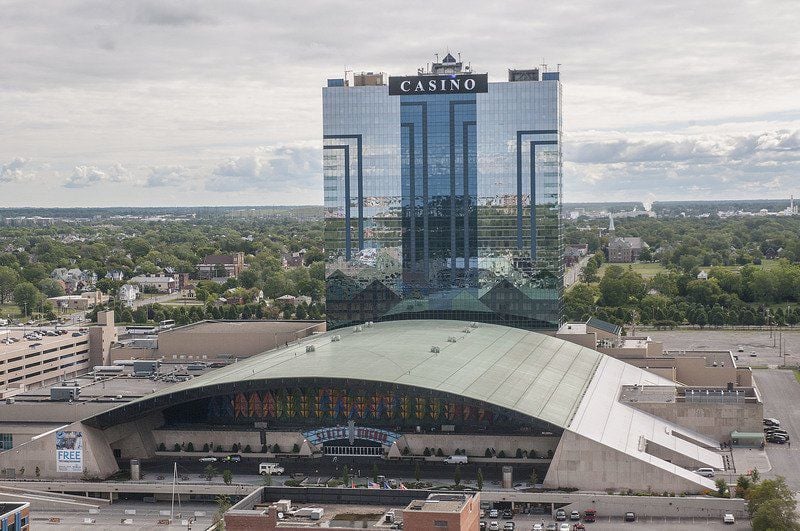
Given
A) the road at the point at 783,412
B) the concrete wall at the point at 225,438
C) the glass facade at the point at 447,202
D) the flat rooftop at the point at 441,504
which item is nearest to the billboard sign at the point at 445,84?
the glass facade at the point at 447,202

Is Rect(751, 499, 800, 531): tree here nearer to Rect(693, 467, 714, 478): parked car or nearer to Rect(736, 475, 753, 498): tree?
Rect(736, 475, 753, 498): tree

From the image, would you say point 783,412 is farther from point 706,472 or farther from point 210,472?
point 210,472

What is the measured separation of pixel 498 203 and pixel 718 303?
86.3m

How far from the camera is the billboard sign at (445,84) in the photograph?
113 metres

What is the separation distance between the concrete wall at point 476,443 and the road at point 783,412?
50.7 ft

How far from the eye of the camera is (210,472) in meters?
80.3

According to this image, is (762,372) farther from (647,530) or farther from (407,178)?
(647,530)

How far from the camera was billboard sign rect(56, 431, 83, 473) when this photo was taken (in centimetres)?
8150

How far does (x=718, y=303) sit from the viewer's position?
18950cm

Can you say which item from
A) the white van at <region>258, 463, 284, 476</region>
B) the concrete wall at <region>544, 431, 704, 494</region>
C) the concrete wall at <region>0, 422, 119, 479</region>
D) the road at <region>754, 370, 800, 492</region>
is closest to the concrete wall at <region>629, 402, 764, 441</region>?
the road at <region>754, 370, 800, 492</region>

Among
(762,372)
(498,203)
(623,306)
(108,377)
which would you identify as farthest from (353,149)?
(623,306)

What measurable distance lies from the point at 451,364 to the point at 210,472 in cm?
1920

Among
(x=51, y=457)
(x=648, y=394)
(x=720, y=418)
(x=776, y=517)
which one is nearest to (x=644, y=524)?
(x=776, y=517)

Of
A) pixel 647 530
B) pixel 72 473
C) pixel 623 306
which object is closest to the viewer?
pixel 647 530
